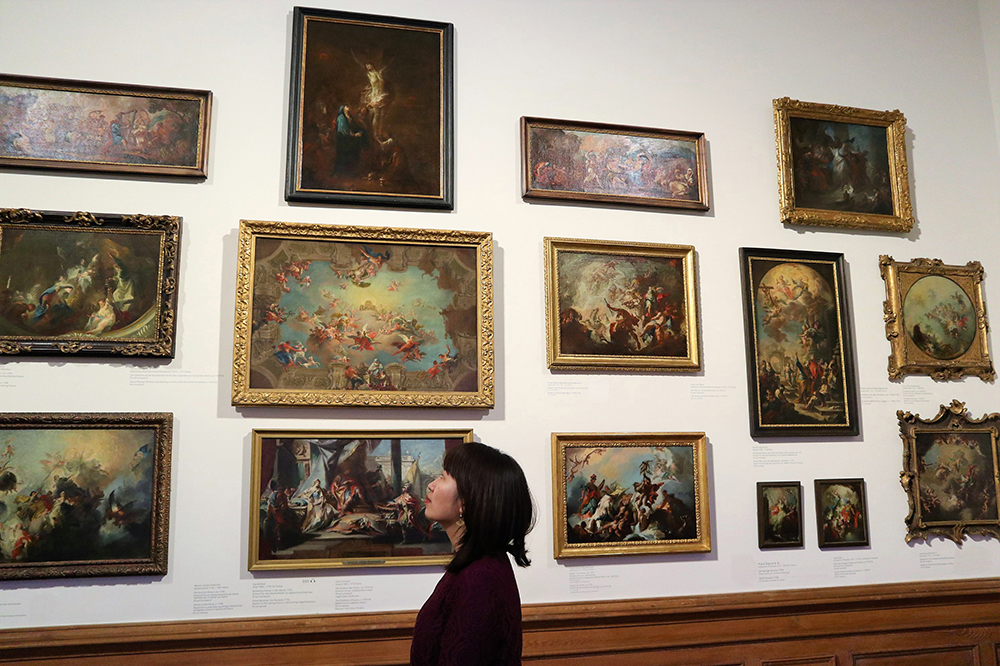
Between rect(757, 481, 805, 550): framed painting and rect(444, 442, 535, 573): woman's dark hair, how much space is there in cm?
346

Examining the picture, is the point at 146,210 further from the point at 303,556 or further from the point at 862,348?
the point at 862,348

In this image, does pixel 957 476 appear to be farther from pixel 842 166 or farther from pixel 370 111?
pixel 370 111

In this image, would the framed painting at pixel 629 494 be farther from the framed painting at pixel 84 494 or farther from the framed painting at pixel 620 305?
the framed painting at pixel 84 494

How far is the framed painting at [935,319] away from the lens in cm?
712

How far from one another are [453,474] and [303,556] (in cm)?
241

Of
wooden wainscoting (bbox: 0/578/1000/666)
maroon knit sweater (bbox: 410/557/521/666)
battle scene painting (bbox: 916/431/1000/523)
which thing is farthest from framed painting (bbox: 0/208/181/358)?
battle scene painting (bbox: 916/431/1000/523)

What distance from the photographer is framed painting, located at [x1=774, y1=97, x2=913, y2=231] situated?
7.08 m

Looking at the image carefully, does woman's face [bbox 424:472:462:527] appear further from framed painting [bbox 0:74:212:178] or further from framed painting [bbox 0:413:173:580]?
Result: framed painting [bbox 0:74:212:178]

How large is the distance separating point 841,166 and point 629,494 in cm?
370

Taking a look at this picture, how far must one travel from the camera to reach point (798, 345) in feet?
22.6

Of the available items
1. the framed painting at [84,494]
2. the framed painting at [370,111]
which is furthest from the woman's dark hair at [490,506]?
the framed painting at [370,111]

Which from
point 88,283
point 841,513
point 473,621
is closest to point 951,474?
point 841,513

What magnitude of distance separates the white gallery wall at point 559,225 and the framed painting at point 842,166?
151mm

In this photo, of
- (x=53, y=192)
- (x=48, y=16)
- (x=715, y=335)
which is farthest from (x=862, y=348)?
(x=48, y=16)
